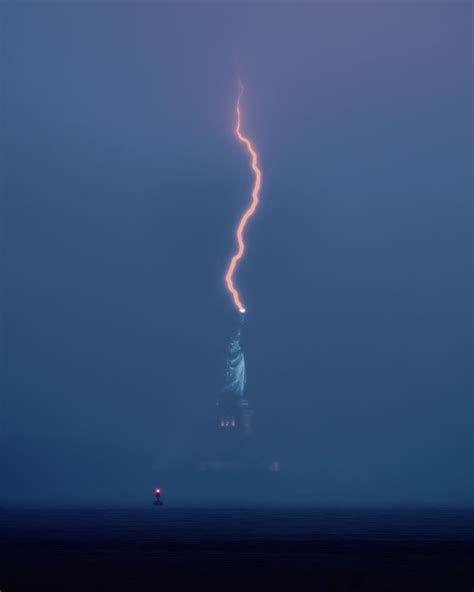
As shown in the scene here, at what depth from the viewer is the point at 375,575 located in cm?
4578

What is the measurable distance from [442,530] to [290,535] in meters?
15.1

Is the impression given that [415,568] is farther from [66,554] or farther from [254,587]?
[66,554]

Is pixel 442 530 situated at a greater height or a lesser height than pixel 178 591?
greater

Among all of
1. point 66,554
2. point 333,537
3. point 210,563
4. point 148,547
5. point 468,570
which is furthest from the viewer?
point 333,537

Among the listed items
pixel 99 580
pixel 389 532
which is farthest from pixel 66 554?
pixel 389 532

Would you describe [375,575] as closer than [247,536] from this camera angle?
Yes

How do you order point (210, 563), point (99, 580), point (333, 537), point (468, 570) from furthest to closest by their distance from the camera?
1. point (333, 537)
2. point (210, 563)
3. point (468, 570)
4. point (99, 580)

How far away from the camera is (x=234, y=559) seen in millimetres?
54438

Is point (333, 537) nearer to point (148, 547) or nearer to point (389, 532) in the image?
point (389, 532)

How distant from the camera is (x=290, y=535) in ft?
253

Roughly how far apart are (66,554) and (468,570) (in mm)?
21415

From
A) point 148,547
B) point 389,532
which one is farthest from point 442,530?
point 148,547

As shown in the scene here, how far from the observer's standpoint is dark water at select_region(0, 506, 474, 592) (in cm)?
4278

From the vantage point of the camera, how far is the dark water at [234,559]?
42781 mm
